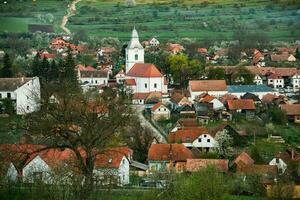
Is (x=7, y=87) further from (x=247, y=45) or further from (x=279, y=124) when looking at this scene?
(x=247, y=45)

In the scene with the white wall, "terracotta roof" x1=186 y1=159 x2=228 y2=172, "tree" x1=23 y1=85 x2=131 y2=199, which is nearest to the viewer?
"tree" x1=23 y1=85 x2=131 y2=199

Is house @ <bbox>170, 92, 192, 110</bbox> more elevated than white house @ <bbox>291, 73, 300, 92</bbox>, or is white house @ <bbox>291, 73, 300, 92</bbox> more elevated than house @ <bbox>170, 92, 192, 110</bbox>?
white house @ <bbox>291, 73, 300, 92</bbox>

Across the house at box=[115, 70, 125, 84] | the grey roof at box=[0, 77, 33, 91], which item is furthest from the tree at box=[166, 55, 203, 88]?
the grey roof at box=[0, 77, 33, 91]

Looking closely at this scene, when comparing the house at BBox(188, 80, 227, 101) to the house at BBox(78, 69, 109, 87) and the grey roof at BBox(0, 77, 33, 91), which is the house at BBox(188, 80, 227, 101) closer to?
the house at BBox(78, 69, 109, 87)

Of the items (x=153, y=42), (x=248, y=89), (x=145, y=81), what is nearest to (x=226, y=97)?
(x=248, y=89)

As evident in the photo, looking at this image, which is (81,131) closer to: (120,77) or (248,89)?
(248,89)

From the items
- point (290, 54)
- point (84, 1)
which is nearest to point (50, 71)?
point (290, 54)

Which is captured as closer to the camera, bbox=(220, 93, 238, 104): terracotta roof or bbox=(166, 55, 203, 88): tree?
bbox=(220, 93, 238, 104): terracotta roof
